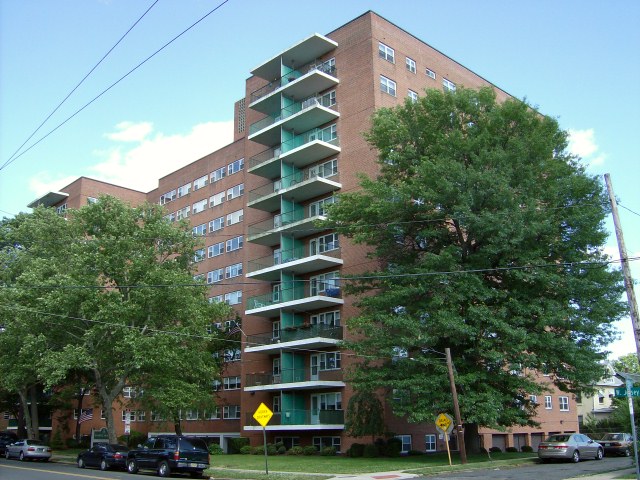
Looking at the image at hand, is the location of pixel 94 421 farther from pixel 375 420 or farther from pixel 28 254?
pixel 375 420

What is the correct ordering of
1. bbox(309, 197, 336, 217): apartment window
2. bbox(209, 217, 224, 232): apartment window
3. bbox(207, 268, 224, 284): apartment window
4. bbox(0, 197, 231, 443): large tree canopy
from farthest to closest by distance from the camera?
bbox(209, 217, 224, 232): apartment window < bbox(207, 268, 224, 284): apartment window < bbox(309, 197, 336, 217): apartment window < bbox(0, 197, 231, 443): large tree canopy

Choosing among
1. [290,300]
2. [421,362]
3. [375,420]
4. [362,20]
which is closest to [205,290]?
[290,300]

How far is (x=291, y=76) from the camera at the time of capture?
48.9 metres

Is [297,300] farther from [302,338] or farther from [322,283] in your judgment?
[302,338]

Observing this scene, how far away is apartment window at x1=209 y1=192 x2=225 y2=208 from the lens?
58.9 metres

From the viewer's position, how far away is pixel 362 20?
4612cm

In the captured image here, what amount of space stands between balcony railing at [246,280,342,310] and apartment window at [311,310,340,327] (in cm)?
136

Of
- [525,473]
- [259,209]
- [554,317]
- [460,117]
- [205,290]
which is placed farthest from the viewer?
[259,209]

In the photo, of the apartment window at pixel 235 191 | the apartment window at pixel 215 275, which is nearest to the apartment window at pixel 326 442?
the apartment window at pixel 215 275

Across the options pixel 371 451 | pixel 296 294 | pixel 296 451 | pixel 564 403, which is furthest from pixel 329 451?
pixel 564 403

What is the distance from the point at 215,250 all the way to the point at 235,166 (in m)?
7.91

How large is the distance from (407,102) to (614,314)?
609 inches

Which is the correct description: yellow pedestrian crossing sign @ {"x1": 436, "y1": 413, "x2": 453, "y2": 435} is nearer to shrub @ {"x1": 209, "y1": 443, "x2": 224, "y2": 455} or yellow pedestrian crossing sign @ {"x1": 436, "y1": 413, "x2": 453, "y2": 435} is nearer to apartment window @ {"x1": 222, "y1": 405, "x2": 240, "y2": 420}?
shrub @ {"x1": 209, "y1": 443, "x2": 224, "y2": 455}

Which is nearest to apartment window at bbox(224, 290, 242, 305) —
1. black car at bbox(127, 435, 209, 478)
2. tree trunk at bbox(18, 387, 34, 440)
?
tree trunk at bbox(18, 387, 34, 440)
